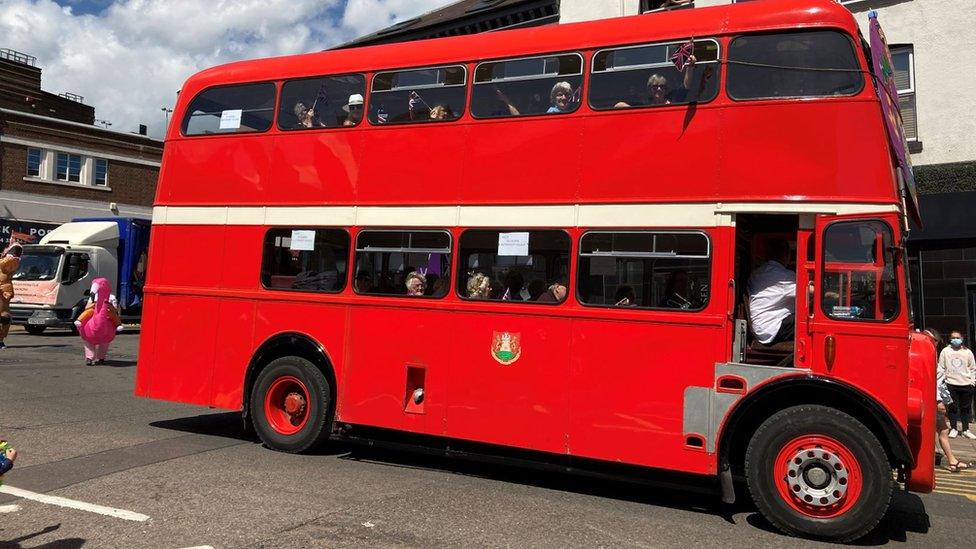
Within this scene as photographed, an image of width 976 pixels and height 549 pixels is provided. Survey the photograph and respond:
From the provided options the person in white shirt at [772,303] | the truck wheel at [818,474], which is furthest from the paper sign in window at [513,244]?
the truck wheel at [818,474]

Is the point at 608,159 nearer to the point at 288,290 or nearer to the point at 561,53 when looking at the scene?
the point at 561,53

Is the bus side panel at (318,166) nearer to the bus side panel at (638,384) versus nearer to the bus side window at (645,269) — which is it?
the bus side window at (645,269)

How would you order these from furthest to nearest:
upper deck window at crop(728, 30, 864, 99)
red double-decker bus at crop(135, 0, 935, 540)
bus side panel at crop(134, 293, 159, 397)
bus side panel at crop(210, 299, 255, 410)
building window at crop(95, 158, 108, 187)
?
1. building window at crop(95, 158, 108, 187)
2. bus side panel at crop(134, 293, 159, 397)
3. bus side panel at crop(210, 299, 255, 410)
4. upper deck window at crop(728, 30, 864, 99)
5. red double-decker bus at crop(135, 0, 935, 540)

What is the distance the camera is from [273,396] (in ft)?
25.1

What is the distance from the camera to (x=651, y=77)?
6176 millimetres

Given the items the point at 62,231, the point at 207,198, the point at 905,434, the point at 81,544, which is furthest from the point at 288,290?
the point at 62,231

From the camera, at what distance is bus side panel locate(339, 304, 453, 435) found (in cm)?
682

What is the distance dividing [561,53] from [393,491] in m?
4.31

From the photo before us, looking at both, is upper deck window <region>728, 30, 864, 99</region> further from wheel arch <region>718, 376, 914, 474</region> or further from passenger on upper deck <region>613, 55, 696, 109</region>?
wheel arch <region>718, 376, 914, 474</region>

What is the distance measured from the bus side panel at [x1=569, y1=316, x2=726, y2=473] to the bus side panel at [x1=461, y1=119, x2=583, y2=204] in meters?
1.29

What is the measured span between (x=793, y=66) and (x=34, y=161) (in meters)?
39.0

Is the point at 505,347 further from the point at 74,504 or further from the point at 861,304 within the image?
the point at 74,504

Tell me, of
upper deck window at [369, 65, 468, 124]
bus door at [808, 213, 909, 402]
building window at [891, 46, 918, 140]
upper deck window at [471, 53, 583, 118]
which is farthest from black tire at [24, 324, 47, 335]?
building window at [891, 46, 918, 140]

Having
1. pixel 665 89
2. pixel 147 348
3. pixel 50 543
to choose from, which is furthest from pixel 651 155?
pixel 147 348
